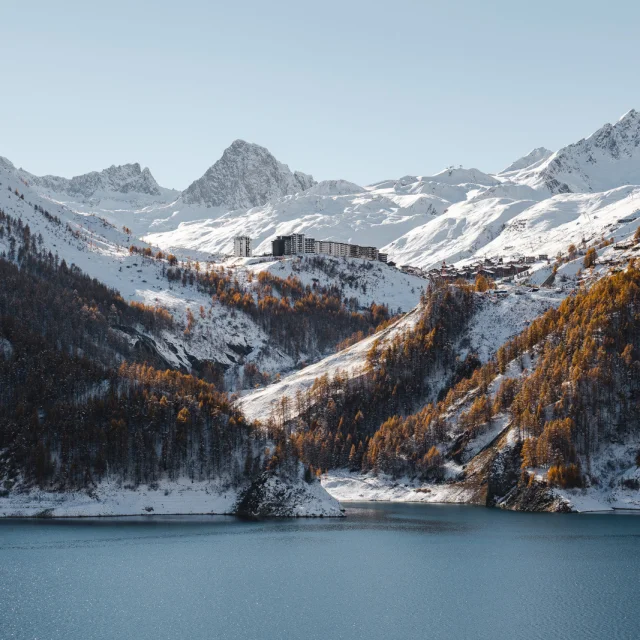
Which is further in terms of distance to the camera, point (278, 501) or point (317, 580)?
point (278, 501)

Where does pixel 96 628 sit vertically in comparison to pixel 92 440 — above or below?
below

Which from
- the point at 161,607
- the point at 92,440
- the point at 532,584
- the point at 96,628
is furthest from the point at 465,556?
the point at 92,440

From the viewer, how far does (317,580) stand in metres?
124

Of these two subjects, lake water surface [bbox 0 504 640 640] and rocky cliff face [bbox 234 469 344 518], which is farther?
rocky cliff face [bbox 234 469 344 518]

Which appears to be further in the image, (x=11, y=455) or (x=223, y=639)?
(x=11, y=455)

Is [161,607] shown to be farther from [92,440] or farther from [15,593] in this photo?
[92,440]

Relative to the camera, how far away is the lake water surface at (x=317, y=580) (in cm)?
10025

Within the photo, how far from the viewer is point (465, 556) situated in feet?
476

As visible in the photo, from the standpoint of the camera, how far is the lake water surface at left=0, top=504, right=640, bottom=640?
100250 millimetres

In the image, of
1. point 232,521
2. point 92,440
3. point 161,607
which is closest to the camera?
point 161,607

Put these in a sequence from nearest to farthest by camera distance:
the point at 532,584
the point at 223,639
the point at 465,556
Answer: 1. the point at 223,639
2. the point at 532,584
3. the point at 465,556

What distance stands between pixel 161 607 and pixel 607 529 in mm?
100077

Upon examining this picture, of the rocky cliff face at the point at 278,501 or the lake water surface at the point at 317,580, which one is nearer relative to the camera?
the lake water surface at the point at 317,580

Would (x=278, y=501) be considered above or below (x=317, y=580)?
above
